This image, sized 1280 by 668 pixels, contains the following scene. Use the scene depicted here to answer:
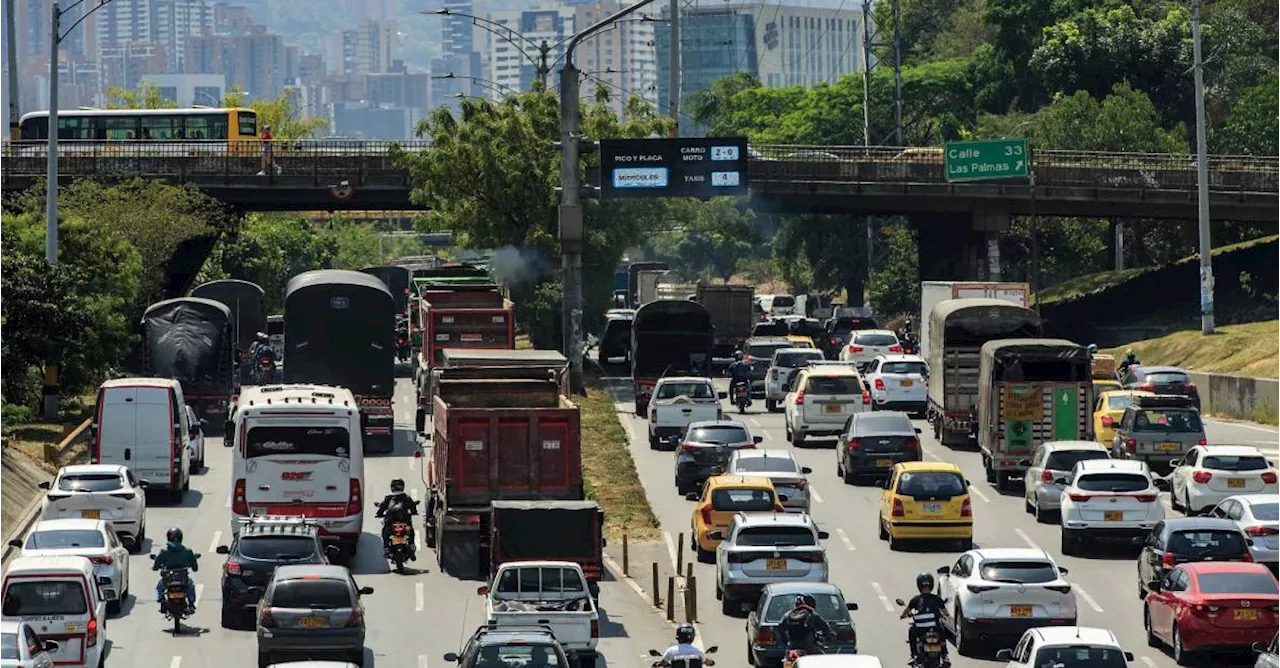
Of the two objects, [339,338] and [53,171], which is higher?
[53,171]

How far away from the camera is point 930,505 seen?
125ft

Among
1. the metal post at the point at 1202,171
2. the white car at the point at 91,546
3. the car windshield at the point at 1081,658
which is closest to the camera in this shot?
the car windshield at the point at 1081,658

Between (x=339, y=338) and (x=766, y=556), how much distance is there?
21.7 m

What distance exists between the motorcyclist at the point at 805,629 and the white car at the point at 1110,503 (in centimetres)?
1050

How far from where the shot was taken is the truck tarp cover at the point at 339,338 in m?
52.3

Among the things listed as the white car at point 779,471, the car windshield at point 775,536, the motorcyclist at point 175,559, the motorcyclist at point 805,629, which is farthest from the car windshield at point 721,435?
the motorcyclist at point 805,629

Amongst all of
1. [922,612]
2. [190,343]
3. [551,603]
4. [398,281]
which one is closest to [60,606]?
[551,603]

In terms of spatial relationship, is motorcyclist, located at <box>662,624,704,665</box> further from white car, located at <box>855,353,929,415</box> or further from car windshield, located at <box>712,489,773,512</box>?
white car, located at <box>855,353,929,415</box>

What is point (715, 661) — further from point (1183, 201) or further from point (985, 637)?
point (1183, 201)

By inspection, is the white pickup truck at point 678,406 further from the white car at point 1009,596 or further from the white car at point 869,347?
the white car at point 1009,596

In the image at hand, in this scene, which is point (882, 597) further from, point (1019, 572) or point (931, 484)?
point (1019, 572)

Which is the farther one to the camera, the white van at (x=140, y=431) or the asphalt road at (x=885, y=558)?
the white van at (x=140, y=431)

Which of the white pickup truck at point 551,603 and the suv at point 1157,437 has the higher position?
the suv at point 1157,437

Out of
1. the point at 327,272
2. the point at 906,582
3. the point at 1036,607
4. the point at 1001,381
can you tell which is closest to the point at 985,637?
the point at 1036,607
